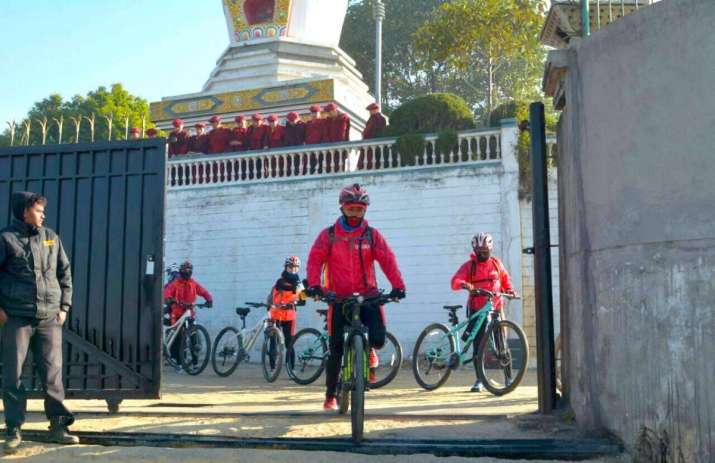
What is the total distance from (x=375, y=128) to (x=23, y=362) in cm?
1195

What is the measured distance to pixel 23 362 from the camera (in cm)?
561

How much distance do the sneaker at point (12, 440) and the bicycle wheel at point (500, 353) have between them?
16.0ft

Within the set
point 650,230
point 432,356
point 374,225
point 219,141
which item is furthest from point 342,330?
point 219,141

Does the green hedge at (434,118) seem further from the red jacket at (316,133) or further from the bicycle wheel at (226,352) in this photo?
the bicycle wheel at (226,352)

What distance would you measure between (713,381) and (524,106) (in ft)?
41.0

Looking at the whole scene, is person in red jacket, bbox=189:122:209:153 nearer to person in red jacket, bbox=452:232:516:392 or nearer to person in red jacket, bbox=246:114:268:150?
person in red jacket, bbox=246:114:268:150

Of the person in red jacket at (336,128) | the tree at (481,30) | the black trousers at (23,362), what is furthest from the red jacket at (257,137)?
the black trousers at (23,362)

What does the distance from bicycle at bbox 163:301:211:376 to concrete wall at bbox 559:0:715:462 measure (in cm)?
824

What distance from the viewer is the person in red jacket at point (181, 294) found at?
1291 cm

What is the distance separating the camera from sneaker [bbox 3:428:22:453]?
5.31m

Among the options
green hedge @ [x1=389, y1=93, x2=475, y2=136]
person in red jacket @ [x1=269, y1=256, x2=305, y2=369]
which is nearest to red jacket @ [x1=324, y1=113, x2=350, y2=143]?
green hedge @ [x1=389, y1=93, x2=475, y2=136]

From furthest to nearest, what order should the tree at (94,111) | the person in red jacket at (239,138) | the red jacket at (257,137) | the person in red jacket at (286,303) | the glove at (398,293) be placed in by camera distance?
the tree at (94,111) → the person in red jacket at (239,138) → the red jacket at (257,137) → the person in red jacket at (286,303) → the glove at (398,293)

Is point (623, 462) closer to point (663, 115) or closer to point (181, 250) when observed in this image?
point (663, 115)

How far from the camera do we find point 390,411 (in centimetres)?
698
